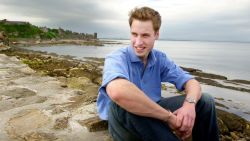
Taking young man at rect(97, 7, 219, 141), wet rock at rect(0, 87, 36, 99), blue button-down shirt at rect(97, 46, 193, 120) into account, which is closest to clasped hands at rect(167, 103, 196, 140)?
young man at rect(97, 7, 219, 141)

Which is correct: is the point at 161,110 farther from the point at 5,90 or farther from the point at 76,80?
the point at 76,80

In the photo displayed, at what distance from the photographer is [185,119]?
349 cm

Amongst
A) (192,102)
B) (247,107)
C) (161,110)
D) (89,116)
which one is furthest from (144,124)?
(247,107)

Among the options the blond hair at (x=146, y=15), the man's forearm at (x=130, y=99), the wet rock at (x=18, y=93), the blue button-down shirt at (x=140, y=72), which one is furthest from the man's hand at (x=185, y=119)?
the wet rock at (x=18, y=93)

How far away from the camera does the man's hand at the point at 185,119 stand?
137 inches

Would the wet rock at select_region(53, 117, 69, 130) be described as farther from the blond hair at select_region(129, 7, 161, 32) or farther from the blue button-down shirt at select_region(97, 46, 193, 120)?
the blond hair at select_region(129, 7, 161, 32)

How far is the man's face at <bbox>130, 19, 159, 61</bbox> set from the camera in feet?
12.2

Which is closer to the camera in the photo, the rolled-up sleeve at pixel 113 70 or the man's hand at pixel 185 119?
the rolled-up sleeve at pixel 113 70

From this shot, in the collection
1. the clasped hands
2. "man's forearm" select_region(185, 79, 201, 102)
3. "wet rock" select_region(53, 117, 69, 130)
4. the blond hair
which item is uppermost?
the blond hair

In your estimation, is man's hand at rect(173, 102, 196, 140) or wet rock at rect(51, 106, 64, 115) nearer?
man's hand at rect(173, 102, 196, 140)

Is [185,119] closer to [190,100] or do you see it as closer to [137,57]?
[190,100]

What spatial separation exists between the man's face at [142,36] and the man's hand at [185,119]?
2.57 feet

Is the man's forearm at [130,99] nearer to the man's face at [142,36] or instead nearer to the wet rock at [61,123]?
the man's face at [142,36]

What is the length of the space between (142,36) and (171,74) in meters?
0.75
